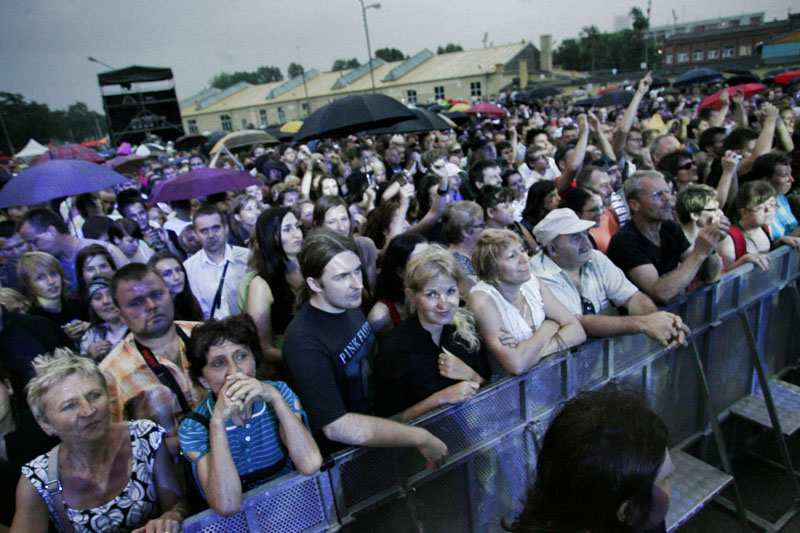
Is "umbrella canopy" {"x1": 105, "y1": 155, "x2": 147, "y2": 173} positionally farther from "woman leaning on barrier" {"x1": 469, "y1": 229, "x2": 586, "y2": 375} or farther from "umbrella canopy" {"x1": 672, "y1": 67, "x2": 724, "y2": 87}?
"umbrella canopy" {"x1": 672, "y1": 67, "x2": 724, "y2": 87}

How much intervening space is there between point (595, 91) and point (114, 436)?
146ft

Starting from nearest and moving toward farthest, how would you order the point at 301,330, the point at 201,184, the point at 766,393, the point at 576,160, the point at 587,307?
the point at 301,330 → the point at 587,307 → the point at 766,393 → the point at 201,184 → the point at 576,160

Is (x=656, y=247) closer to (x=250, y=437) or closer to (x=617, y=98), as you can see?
(x=250, y=437)

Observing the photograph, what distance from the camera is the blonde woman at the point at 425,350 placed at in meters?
2.37

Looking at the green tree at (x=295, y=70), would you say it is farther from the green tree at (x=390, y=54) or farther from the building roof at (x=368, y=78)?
the green tree at (x=390, y=54)

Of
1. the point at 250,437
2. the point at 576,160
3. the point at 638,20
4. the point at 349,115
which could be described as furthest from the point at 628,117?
A: the point at 638,20

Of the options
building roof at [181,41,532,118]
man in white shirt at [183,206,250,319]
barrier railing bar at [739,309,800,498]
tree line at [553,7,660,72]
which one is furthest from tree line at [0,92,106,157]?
tree line at [553,7,660,72]

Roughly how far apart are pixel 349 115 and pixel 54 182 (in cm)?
306

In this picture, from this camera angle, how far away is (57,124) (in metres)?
71.2

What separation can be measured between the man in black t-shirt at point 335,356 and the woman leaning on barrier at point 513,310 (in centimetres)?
64

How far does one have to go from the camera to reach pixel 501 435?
241 cm

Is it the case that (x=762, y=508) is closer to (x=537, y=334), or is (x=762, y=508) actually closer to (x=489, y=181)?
(x=537, y=334)

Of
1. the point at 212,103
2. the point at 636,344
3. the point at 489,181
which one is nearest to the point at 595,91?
the point at 489,181

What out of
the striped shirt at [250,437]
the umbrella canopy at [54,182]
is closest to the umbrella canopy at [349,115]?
the umbrella canopy at [54,182]
